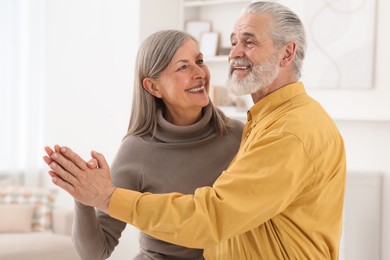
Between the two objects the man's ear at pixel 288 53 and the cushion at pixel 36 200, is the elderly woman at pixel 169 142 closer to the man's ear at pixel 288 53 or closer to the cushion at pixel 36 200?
the man's ear at pixel 288 53

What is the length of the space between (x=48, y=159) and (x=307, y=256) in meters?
0.78

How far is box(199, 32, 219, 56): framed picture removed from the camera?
191 inches

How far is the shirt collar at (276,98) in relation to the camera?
184 centimetres

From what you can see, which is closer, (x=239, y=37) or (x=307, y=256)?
(x=307, y=256)

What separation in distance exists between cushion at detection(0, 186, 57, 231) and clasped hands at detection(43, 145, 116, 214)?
321 cm

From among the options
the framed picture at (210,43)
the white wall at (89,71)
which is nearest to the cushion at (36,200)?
the white wall at (89,71)

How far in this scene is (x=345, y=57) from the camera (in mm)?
3945

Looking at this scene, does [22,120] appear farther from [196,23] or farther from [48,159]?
[48,159]

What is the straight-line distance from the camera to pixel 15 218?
4672 millimetres

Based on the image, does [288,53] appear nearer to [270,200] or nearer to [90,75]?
[270,200]

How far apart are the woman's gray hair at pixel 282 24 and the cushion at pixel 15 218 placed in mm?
3296

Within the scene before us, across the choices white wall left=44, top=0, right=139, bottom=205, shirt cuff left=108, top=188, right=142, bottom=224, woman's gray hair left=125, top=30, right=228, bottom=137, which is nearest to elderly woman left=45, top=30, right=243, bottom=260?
woman's gray hair left=125, top=30, right=228, bottom=137

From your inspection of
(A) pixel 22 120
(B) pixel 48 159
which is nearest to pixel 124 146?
(B) pixel 48 159

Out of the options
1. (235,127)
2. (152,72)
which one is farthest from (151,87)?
(235,127)
